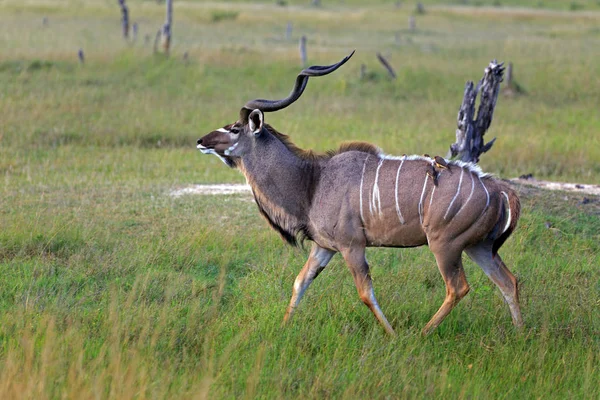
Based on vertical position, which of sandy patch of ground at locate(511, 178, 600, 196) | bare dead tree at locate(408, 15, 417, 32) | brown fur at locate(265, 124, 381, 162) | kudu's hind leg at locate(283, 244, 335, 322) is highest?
brown fur at locate(265, 124, 381, 162)

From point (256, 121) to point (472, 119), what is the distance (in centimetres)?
458

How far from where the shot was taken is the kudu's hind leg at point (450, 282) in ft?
18.2

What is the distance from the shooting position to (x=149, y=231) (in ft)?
25.8

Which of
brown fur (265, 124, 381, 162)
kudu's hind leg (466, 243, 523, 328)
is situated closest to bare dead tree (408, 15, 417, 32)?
brown fur (265, 124, 381, 162)

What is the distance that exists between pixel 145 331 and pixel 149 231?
3010mm

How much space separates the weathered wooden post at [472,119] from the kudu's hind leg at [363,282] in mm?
4542

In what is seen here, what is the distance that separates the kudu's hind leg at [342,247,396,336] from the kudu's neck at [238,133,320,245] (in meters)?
0.42

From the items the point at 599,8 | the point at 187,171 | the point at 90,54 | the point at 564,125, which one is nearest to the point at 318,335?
the point at 187,171

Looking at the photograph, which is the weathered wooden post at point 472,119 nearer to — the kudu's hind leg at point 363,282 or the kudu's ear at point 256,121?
the kudu's ear at point 256,121

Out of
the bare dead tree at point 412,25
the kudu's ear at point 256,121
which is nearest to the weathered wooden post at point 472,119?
the kudu's ear at point 256,121

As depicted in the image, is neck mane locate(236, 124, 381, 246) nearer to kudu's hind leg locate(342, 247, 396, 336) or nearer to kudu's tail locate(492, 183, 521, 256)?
kudu's hind leg locate(342, 247, 396, 336)

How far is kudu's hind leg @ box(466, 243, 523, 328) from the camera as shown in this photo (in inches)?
228

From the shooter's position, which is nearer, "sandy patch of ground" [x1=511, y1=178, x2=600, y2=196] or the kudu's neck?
the kudu's neck

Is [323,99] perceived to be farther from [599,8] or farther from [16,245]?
[599,8]
